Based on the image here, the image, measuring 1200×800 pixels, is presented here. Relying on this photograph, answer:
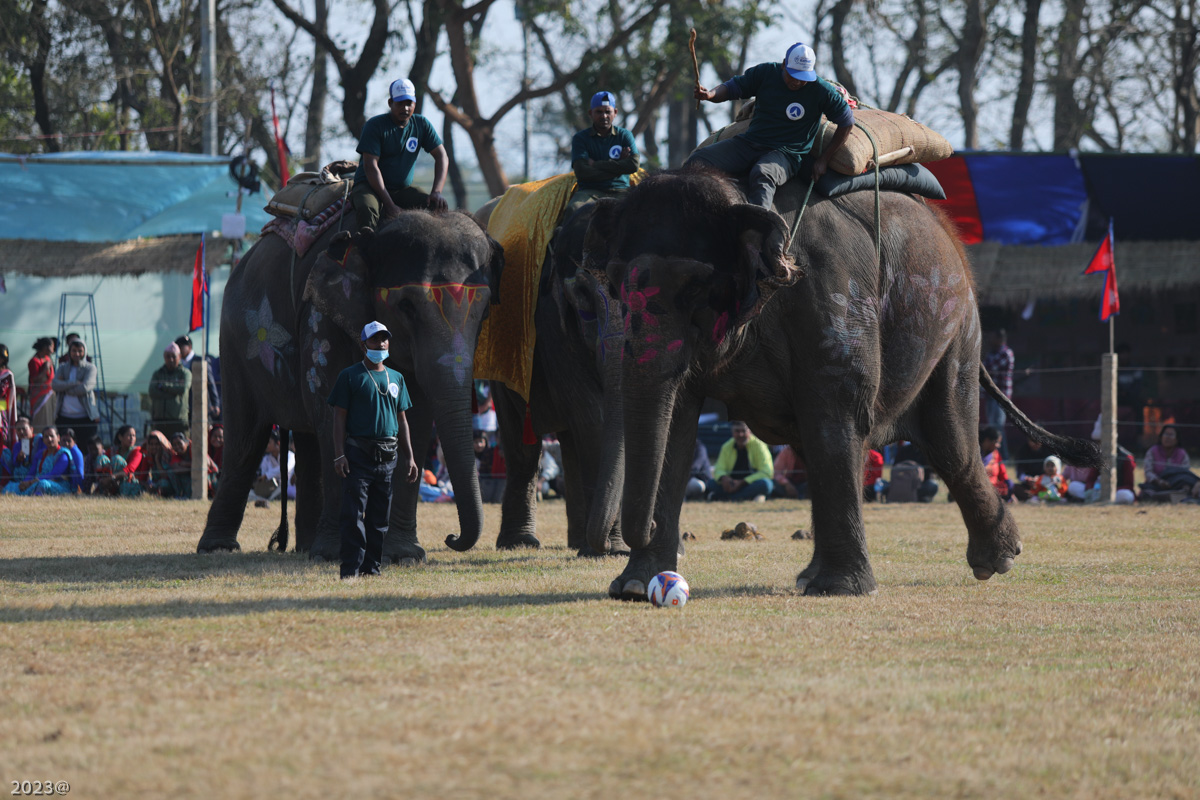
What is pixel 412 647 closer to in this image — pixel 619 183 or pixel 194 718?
pixel 194 718

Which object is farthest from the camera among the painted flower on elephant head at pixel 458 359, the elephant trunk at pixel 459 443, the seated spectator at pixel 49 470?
the seated spectator at pixel 49 470

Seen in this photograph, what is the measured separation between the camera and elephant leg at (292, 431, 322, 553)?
1059 centimetres

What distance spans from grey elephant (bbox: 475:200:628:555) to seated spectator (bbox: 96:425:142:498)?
665cm

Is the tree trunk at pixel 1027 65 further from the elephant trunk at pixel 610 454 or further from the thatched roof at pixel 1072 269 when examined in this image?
the elephant trunk at pixel 610 454

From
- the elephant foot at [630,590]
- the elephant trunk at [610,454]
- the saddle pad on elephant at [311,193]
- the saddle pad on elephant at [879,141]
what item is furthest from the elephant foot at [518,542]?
the saddle pad on elephant at [879,141]

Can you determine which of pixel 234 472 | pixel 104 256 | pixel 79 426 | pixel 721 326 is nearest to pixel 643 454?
pixel 721 326

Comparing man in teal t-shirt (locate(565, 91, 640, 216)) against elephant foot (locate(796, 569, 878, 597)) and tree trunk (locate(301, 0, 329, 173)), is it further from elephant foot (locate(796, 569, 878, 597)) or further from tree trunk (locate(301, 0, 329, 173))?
tree trunk (locate(301, 0, 329, 173))

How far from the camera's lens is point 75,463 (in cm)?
1617

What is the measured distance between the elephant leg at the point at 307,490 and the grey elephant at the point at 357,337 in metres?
0.01

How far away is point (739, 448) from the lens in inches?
689

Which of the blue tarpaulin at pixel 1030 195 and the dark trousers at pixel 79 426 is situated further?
the blue tarpaulin at pixel 1030 195

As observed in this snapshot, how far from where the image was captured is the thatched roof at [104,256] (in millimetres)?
19875

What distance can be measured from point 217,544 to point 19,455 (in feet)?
23.5

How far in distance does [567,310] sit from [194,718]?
209 inches
